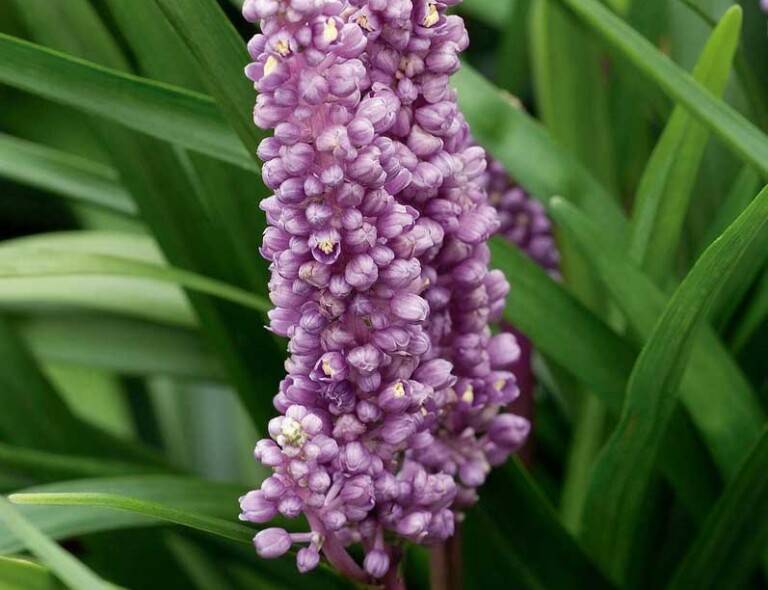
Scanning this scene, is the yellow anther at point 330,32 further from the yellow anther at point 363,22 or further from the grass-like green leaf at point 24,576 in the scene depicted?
the grass-like green leaf at point 24,576

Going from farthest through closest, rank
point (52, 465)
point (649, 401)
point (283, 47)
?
point (52, 465)
point (649, 401)
point (283, 47)

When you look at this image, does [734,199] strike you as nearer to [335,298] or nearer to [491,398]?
[491,398]

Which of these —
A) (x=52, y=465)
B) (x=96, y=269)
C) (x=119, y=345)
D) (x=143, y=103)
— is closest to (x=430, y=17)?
(x=143, y=103)

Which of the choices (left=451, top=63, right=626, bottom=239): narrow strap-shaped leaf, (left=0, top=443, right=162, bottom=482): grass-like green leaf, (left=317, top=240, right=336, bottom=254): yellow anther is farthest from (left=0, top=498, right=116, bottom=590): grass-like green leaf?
(left=451, top=63, right=626, bottom=239): narrow strap-shaped leaf

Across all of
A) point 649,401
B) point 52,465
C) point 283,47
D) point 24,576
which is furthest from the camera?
point 52,465

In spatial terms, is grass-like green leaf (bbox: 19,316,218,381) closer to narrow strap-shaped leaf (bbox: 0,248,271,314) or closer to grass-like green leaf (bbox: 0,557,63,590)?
narrow strap-shaped leaf (bbox: 0,248,271,314)

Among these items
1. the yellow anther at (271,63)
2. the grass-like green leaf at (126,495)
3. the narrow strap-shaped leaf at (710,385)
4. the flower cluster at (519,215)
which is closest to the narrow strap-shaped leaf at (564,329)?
the narrow strap-shaped leaf at (710,385)

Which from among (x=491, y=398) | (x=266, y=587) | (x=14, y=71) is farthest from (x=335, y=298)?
(x=266, y=587)

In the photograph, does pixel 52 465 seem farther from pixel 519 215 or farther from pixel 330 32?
pixel 330 32
